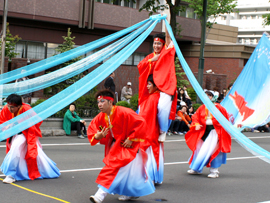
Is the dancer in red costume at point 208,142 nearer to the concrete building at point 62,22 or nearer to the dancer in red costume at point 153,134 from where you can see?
the dancer in red costume at point 153,134

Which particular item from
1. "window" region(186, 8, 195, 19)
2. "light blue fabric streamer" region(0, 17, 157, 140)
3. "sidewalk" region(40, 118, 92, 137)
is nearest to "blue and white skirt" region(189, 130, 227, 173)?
"light blue fabric streamer" region(0, 17, 157, 140)

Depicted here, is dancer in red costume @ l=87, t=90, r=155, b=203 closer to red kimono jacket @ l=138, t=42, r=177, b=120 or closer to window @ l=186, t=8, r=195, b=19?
red kimono jacket @ l=138, t=42, r=177, b=120

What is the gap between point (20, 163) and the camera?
6.62 meters

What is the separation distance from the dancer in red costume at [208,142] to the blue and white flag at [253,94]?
4.06m

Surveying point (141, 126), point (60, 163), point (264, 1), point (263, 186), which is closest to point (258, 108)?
point (263, 186)

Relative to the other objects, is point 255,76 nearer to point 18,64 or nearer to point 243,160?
point 243,160

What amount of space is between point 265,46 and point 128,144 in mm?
8830

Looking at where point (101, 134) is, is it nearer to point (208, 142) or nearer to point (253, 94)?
point (208, 142)

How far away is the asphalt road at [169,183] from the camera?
5.91 metres

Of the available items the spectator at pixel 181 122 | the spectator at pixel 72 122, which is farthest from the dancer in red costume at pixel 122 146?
the spectator at pixel 181 122

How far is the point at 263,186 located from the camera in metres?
7.16

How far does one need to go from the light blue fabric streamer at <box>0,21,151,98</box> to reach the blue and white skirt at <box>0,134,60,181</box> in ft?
2.92

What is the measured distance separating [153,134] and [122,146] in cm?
128

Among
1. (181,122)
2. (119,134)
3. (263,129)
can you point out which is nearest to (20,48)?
(181,122)
